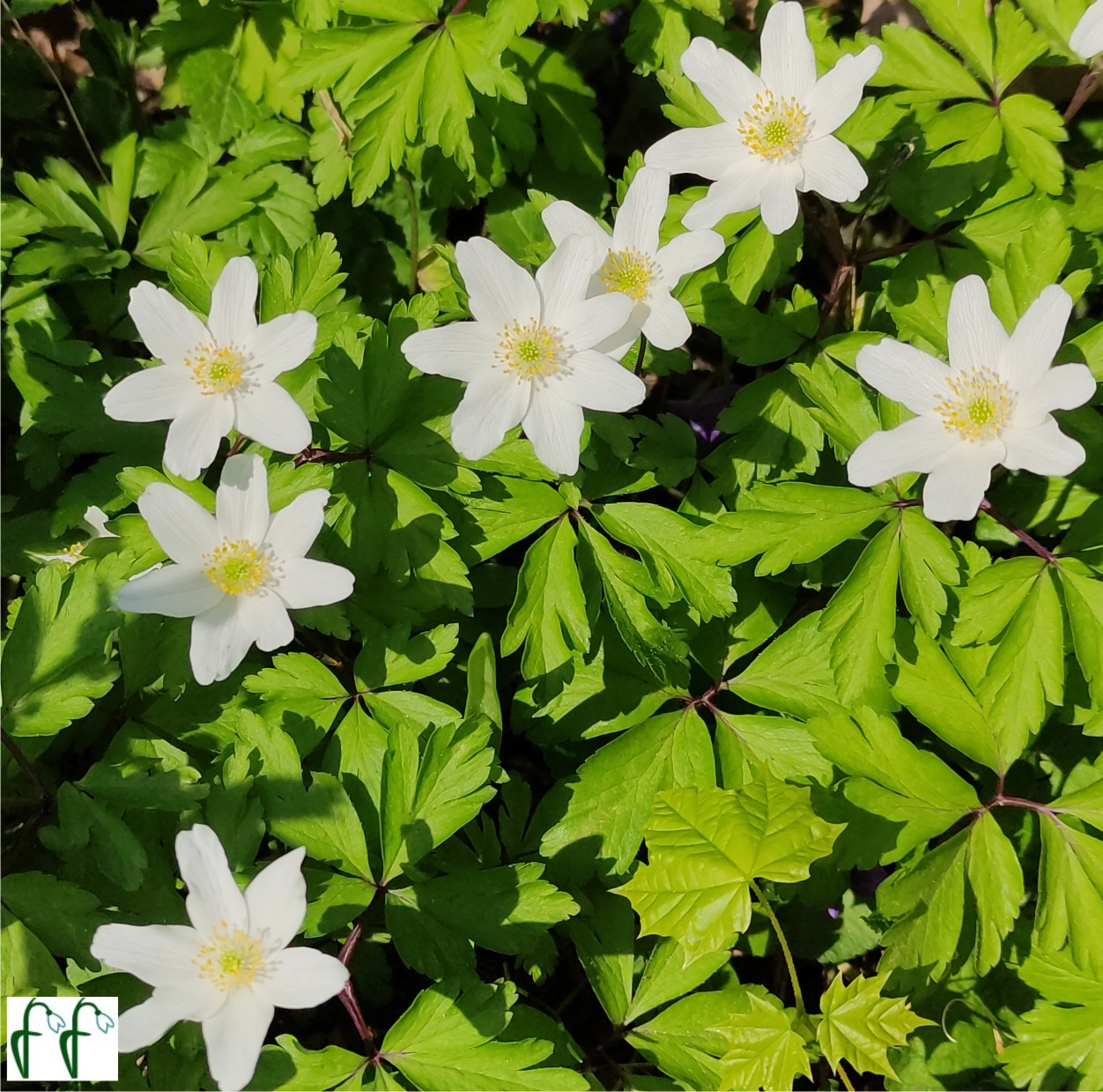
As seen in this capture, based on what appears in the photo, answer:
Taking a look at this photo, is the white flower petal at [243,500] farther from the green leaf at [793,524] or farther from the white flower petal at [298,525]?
the green leaf at [793,524]

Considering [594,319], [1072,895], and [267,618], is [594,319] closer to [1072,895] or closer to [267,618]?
[267,618]

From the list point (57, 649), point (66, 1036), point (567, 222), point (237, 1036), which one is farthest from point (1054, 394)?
point (66, 1036)

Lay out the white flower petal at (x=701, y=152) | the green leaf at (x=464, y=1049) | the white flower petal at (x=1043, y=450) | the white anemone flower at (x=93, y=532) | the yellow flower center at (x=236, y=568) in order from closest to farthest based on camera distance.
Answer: the white flower petal at (x=1043, y=450) < the green leaf at (x=464, y=1049) < the yellow flower center at (x=236, y=568) < the white flower petal at (x=701, y=152) < the white anemone flower at (x=93, y=532)

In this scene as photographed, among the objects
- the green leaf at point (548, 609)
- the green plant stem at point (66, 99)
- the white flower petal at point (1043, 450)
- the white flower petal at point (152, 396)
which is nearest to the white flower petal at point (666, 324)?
the green leaf at point (548, 609)

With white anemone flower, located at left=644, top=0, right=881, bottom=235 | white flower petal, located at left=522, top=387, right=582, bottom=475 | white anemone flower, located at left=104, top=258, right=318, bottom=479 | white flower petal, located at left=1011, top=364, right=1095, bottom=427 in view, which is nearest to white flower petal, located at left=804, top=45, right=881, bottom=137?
white anemone flower, located at left=644, top=0, right=881, bottom=235

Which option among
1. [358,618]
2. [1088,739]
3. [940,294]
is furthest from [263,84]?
[1088,739]

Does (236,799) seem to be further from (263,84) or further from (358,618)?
(263,84)
